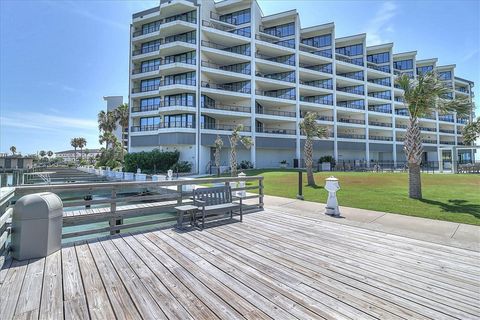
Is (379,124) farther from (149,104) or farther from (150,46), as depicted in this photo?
(150,46)

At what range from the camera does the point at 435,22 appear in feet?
38.9

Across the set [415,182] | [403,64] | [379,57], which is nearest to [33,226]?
[415,182]

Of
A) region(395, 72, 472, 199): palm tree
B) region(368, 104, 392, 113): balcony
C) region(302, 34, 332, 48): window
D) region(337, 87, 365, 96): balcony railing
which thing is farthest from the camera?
region(368, 104, 392, 113): balcony

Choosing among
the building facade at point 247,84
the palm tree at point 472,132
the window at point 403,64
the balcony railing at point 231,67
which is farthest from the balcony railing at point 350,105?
the balcony railing at point 231,67

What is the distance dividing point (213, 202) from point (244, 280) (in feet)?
11.8

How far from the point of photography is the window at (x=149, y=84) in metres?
34.2

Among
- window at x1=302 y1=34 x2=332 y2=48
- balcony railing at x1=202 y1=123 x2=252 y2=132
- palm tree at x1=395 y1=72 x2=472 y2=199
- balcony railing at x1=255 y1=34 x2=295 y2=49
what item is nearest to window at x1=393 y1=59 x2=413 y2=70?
window at x1=302 y1=34 x2=332 y2=48

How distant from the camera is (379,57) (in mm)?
48250

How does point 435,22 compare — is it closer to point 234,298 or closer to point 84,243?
point 234,298

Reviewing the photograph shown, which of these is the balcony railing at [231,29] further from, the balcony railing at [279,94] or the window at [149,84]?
the window at [149,84]

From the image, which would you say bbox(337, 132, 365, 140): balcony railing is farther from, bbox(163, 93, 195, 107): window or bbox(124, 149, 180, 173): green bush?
bbox(124, 149, 180, 173): green bush

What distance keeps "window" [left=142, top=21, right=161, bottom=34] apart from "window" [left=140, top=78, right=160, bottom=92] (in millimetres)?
7393

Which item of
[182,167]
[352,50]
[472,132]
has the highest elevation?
[352,50]

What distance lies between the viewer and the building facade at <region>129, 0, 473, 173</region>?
30.6 metres
